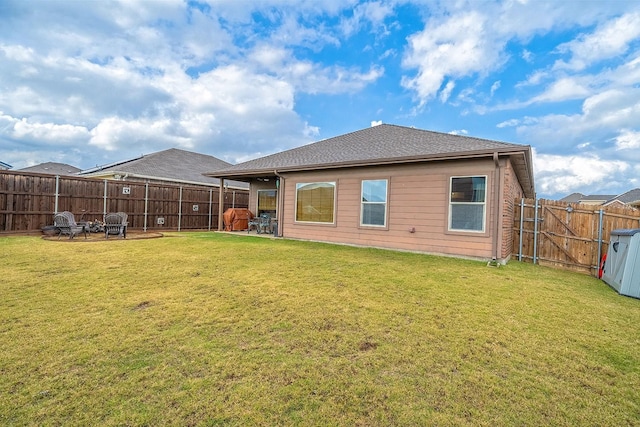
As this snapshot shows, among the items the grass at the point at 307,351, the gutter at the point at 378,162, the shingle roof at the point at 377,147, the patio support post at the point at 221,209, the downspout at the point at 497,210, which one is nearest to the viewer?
the grass at the point at 307,351

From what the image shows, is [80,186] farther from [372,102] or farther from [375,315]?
[372,102]

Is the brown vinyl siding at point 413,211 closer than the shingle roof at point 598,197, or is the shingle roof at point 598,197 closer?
the brown vinyl siding at point 413,211

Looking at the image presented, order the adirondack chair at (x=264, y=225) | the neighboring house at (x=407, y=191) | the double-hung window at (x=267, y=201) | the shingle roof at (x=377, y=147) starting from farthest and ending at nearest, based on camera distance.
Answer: the double-hung window at (x=267, y=201) < the adirondack chair at (x=264, y=225) < the shingle roof at (x=377, y=147) < the neighboring house at (x=407, y=191)

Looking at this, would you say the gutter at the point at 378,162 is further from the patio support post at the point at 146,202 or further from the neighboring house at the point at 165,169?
the neighboring house at the point at 165,169

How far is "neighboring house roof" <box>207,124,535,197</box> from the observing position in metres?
7.31

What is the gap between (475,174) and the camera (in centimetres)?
740

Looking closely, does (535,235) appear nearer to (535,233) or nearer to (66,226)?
(535,233)

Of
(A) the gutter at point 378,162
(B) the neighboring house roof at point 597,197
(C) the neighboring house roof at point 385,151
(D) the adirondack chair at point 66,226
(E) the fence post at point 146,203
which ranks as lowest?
(D) the adirondack chair at point 66,226

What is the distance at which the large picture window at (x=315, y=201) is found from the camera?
998 centimetres

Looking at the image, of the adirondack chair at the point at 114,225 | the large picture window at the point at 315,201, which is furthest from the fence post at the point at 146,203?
the large picture window at the point at 315,201

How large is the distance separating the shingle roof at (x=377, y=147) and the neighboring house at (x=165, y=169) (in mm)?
5868

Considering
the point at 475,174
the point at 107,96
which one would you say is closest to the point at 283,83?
the point at 107,96

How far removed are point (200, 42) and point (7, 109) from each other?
12.2 meters

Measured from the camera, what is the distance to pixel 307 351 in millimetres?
2510
